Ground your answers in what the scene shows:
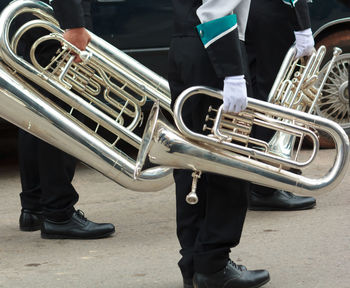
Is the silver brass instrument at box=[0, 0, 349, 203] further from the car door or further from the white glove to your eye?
the car door

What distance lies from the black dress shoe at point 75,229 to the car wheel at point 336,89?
2182mm

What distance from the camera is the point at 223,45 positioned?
3012 millimetres

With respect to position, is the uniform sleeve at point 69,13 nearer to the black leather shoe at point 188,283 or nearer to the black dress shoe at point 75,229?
the black dress shoe at point 75,229

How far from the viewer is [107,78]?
4.25 m

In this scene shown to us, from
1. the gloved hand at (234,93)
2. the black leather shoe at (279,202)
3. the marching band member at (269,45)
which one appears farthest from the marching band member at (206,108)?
the black leather shoe at (279,202)

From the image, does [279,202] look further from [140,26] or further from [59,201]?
[140,26]

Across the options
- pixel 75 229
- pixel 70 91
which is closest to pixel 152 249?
pixel 75 229

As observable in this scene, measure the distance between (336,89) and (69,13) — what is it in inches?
102

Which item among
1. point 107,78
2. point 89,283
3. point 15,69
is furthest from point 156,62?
point 89,283

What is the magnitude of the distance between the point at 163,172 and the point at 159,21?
6.15 ft

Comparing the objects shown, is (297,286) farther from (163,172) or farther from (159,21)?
(159,21)

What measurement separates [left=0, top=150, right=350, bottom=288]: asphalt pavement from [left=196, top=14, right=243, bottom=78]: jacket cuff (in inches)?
29.3

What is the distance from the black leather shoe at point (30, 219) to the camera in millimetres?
4422

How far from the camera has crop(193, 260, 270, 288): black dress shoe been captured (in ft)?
10.9
